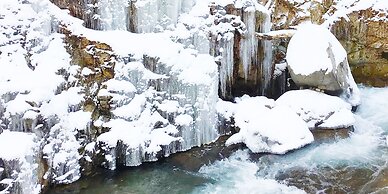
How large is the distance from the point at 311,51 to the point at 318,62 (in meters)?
0.30

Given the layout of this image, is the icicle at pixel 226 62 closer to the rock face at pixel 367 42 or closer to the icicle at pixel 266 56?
the icicle at pixel 266 56

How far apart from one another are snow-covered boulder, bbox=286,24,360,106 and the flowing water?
139cm

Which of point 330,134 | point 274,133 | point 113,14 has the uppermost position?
point 113,14

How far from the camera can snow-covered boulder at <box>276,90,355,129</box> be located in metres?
8.97

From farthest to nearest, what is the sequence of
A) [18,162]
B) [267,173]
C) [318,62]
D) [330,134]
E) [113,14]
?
[318,62]
[330,134]
[113,14]
[267,173]
[18,162]

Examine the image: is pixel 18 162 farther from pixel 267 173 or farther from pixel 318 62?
pixel 318 62

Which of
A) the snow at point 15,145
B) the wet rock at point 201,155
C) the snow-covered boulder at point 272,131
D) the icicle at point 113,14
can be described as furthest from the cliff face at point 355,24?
the snow at point 15,145

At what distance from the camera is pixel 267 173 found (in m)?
7.53

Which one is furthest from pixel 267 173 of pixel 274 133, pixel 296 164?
pixel 274 133

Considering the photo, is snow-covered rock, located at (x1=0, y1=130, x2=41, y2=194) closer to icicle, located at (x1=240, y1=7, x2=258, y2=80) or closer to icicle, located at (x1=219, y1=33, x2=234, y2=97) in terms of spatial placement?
icicle, located at (x1=219, y1=33, x2=234, y2=97)

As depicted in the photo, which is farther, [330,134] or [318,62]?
[318,62]

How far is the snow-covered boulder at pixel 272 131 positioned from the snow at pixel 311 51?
1176mm

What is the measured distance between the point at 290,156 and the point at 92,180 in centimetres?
363

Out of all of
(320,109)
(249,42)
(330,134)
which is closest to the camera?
(330,134)
